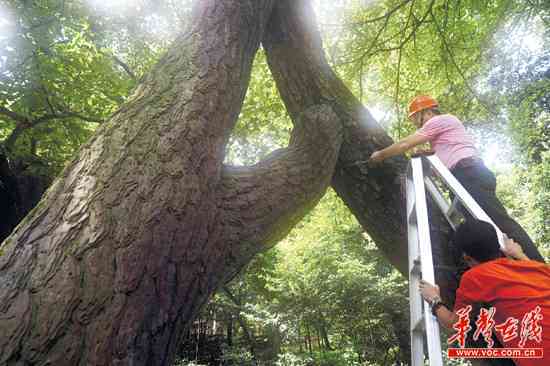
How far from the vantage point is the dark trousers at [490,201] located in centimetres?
218

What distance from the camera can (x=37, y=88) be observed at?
5461mm

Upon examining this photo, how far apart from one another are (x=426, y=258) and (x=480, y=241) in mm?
302

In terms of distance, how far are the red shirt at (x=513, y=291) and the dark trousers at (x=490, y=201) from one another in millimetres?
680

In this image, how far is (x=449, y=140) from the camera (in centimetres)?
278

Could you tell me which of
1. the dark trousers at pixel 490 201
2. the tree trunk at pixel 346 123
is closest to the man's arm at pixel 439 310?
the dark trousers at pixel 490 201

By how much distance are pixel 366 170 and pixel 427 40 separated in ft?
16.8

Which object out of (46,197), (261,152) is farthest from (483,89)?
(46,197)

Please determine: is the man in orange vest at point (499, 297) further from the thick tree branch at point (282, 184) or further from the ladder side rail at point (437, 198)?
the thick tree branch at point (282, 184)

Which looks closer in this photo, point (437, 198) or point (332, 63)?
point (437, 198)

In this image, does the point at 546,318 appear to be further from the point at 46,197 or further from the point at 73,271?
the point at 46,197

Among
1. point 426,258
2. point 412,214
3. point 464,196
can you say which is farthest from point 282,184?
point 464,196

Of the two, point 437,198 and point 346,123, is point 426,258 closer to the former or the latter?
point 437,198

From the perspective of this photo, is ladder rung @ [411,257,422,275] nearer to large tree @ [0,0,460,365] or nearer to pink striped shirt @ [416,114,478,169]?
large tree @ [0,0,460,365]

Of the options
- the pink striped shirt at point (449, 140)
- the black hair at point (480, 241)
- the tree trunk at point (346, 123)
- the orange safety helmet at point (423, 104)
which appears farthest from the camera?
the orange safety helmet at point (423, 104)
